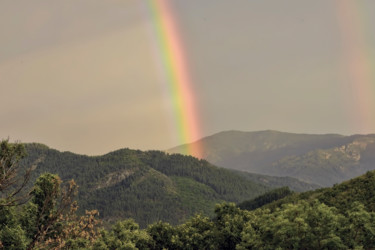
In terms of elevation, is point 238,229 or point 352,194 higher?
point 352,194

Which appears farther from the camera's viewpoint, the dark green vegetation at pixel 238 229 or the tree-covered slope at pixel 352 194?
the tree-covered slope at pixel 352 194

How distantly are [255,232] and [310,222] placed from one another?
12116 mm

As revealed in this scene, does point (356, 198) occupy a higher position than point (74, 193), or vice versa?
point (74, 193)

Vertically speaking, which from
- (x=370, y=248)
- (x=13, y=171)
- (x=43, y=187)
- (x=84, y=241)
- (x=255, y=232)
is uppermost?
(x=43, y=187)

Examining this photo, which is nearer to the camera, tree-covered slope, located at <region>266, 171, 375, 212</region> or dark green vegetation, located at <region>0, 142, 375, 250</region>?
dark green vegetation, located at <region>0, 142, 375, 250</region>

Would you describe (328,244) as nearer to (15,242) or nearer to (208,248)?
(208,248)

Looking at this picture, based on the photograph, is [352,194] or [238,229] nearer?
[238,229]

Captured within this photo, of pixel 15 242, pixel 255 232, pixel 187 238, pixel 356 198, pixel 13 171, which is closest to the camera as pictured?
pixel 13 171

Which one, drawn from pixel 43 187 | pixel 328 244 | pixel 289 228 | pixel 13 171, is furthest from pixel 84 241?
pixel 13 171

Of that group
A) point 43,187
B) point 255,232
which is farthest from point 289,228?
point 43,187

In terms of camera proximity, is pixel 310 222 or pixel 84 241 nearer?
pixel 310 222

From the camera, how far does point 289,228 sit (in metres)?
65.0

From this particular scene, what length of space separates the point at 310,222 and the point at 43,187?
53.2 meters

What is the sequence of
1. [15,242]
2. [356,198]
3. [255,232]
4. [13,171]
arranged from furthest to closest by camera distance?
Answer: [356,198] < [255,232] < [15,242] < [13,171]
